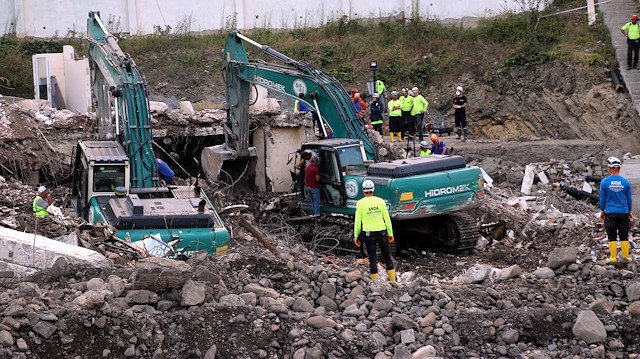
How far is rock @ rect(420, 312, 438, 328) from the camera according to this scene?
8.55 metres

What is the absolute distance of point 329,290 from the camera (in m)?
9.18

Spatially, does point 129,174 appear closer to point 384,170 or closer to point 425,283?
point 384,170

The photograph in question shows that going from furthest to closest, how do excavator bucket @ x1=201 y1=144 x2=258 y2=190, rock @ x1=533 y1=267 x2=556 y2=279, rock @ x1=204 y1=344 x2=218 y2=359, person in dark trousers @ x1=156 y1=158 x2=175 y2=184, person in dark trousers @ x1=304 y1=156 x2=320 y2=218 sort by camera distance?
excavator bucket @ x1=201 y1=144 x2=258 y2=190, person in dark trousers @ x1=156 y1=158 x2=175 y2=184, person in dark trousers @ x1=304 y1=156 x2=320 y2=218, rock @ x1=533 y1=267 x2=556 y2=279, rock @ x1=204 y1=344 x2=218 y2=359

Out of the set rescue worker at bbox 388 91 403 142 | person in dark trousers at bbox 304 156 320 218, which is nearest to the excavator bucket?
person in dark trousers at bbox 304 156 320 218

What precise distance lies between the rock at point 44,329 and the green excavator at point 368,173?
6545 mm

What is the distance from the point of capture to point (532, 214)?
51.1ft

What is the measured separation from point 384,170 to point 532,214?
3994 millimetres

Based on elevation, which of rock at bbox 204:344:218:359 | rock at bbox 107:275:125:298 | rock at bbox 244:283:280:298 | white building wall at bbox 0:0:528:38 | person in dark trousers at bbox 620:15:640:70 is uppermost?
white building wall at bbox 0:0:528:38

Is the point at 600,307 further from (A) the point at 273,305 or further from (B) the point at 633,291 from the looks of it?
(A) the point at 273,305

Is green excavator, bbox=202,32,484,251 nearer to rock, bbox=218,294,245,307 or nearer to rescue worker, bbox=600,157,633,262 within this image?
rescue worker, bbox=600,157,633,262

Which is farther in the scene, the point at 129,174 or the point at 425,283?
the point at 129,174

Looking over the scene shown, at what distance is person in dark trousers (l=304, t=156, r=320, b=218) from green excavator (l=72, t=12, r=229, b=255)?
214 cm

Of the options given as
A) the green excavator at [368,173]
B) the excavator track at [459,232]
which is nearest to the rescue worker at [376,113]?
the green excavator at [368,173]

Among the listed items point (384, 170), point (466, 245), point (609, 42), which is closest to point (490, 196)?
point (466, 245)
